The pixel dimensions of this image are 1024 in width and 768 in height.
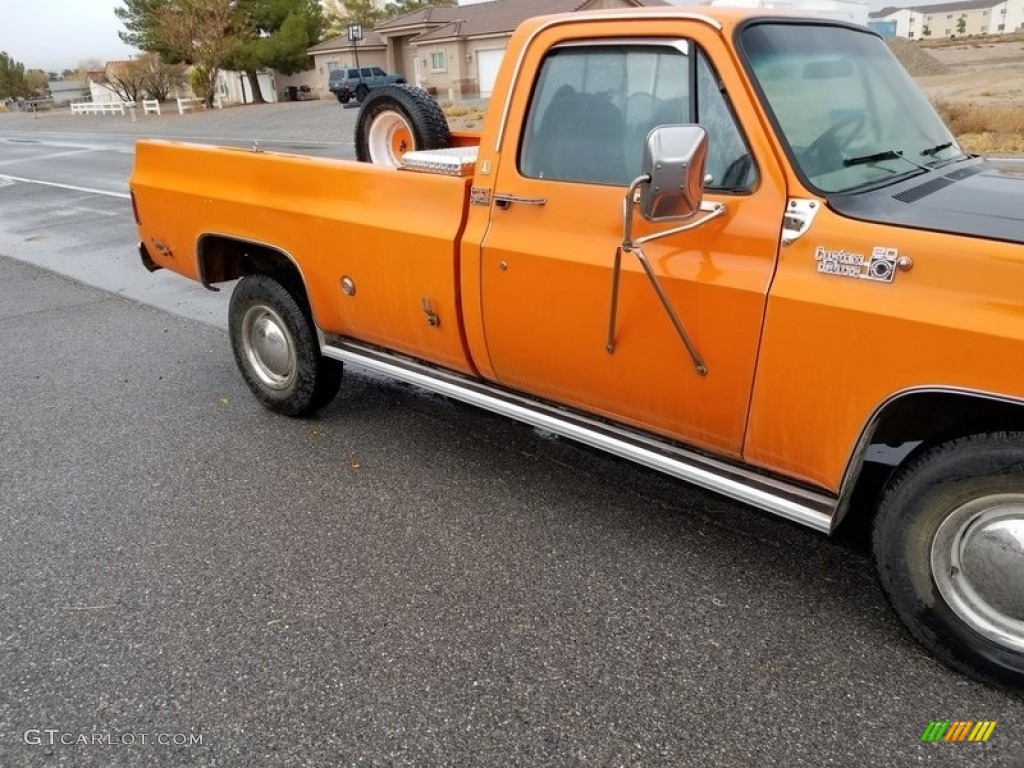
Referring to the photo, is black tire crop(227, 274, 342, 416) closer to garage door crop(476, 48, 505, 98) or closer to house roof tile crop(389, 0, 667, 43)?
house roof tile crop(389, 0, 667, 43)

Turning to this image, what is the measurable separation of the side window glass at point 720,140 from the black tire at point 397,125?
2.22 m

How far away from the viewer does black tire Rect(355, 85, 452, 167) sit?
477 cm

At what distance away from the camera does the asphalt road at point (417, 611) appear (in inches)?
101

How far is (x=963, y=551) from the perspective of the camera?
263cm

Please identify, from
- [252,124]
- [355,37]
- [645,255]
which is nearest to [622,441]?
[645,255]

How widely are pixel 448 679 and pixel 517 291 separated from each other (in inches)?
59.0

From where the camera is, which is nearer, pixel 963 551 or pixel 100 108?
pixel 963 551

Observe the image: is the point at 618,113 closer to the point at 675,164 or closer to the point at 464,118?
the point at 675,164

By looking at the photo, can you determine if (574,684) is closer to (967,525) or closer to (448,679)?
(448,679)

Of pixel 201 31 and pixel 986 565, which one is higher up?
pixel 201 31

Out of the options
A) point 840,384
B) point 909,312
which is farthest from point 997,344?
point 840,384

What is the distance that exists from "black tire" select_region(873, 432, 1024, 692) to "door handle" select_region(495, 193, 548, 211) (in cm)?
163

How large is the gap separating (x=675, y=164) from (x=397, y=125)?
2.83 metres

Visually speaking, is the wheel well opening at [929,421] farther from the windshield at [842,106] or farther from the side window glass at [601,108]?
the side window glass at [601,108]
